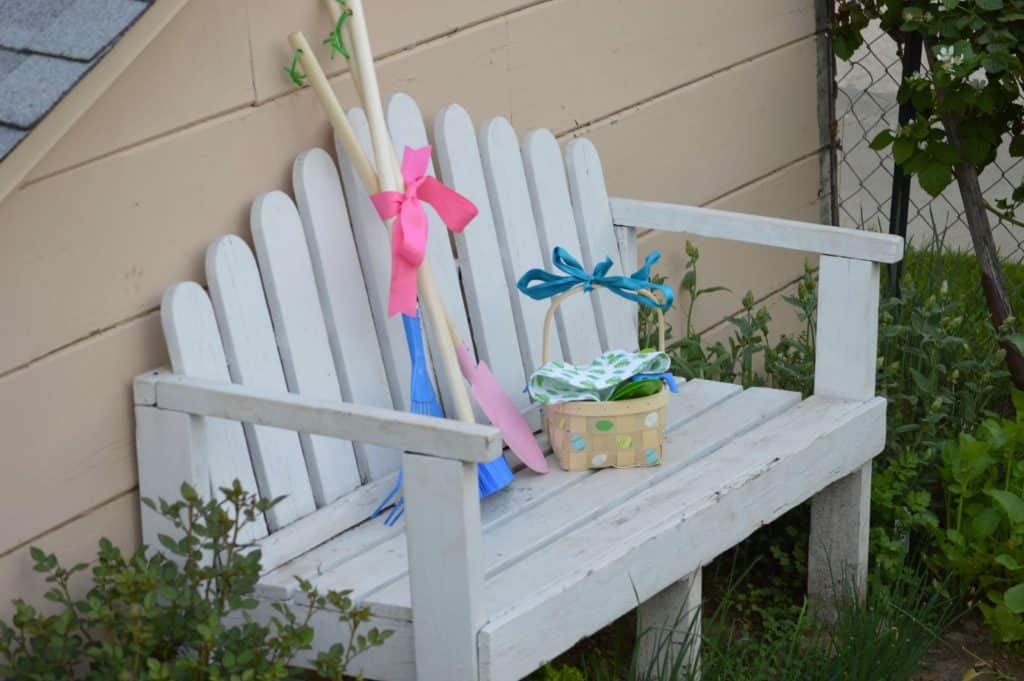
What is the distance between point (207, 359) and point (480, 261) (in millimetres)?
664

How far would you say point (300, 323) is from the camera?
8.66 ft

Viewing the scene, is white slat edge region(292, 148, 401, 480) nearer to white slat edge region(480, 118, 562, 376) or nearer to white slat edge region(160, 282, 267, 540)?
white slat edge region(160, 282, 267, 540)

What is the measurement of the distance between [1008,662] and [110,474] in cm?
179

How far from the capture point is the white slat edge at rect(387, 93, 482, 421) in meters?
2.83

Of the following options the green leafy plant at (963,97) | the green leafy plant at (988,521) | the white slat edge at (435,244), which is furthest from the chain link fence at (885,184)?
the white slat edge at (435,244)

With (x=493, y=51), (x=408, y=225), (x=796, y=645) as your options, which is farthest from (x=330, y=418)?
(x=796, y=645)

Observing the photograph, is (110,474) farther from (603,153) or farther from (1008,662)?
(1008,662)

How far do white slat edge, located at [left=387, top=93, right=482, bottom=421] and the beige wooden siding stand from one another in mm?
101

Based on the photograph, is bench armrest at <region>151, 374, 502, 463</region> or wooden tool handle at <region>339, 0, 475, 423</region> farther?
wooden tool handle at <region>339, 0, 475, 423</region>

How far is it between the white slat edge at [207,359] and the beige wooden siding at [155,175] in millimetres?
80

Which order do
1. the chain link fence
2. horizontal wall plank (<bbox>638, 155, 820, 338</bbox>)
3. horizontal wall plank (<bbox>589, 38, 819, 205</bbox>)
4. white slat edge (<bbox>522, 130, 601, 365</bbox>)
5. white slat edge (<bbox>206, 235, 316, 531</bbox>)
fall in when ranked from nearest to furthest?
white slat edge (<bbox>206, 235, 316, 531</bbox>) → white slat edge (<bbox>522, 130, 601, 365</bbox>) → horizontal wall plank (<bbox>589, 38, 819, 205</bbox>) → horizontal wall plank (<bbox>638, 155, 820, 338</bbox>) → the chain link fence

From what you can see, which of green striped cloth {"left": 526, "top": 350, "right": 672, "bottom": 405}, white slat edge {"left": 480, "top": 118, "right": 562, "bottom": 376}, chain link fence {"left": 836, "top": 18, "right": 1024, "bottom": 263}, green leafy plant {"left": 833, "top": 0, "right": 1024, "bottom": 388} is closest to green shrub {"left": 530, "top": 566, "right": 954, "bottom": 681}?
green striped cloth {"left": 526, "top": 350, "right": 672, "bottom": 405}

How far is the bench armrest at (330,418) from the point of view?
2145 mm

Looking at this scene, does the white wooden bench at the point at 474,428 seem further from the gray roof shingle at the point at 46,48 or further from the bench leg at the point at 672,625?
the gray roof shingle at the point at 46,48
